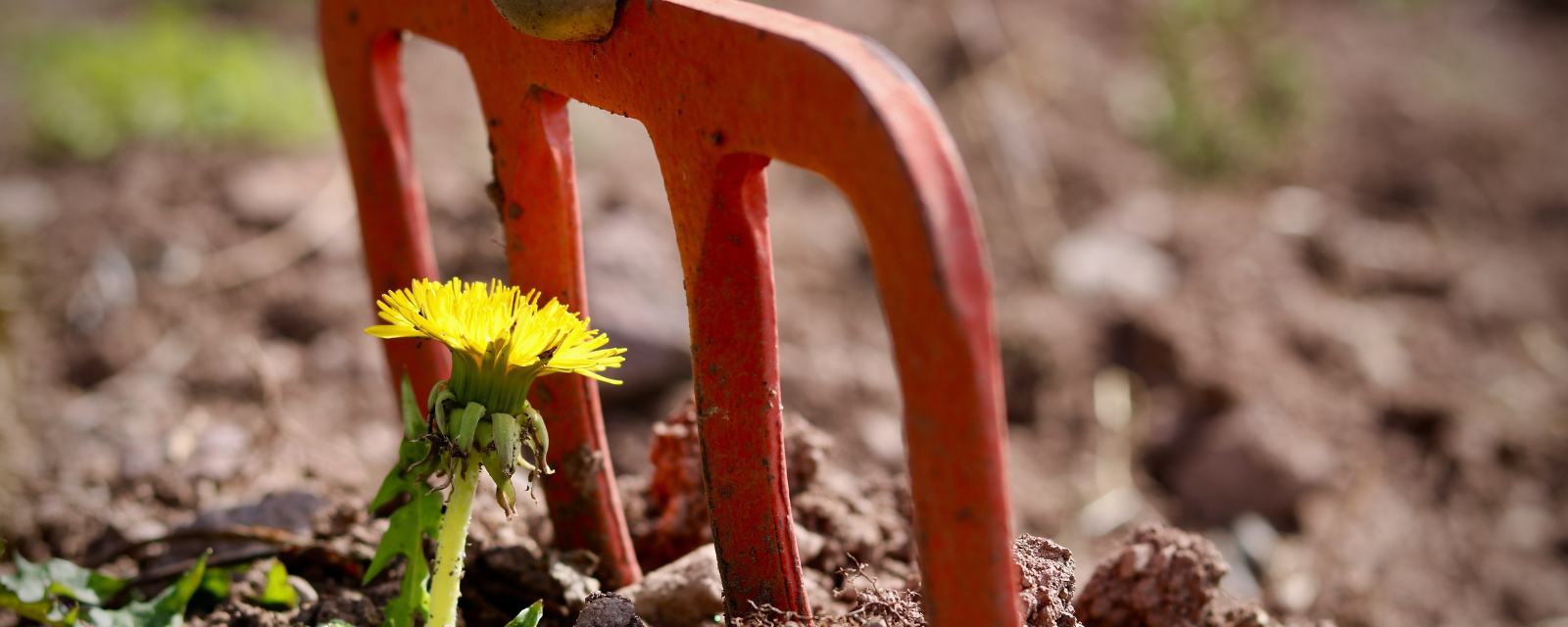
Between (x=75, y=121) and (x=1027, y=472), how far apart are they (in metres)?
3.98

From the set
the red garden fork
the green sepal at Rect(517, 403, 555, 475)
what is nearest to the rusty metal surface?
the red garden fork

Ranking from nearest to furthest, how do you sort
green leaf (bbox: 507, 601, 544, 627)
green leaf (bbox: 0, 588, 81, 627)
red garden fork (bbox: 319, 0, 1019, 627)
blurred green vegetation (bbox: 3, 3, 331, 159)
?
red garden fork (bbox: 319, 0, 1019, 627)
green leaf (bbox: 507, 601, 544, 627)
green leaf (bbox: 0, 588, 81, 627)
blurred green vegetation (bbox: 3, 3, 331, 159)

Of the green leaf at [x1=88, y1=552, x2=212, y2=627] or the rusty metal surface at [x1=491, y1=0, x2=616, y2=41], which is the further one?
the green leaf at [x1=88, y1=552, x2=212, y2=627]

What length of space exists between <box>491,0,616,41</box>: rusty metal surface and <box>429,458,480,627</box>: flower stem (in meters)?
0.48

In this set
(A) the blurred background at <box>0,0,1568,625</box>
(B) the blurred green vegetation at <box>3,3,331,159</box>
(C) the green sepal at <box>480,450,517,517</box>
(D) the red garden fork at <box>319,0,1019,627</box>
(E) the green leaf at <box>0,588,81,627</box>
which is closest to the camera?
(D) the red garden fork at <box>319,0,1019,627</box>

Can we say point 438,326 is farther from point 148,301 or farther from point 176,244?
point 176,244

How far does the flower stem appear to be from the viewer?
117cm

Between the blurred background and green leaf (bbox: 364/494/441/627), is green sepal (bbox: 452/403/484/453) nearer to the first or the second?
green leaf (bbox: 364/494/441/627)

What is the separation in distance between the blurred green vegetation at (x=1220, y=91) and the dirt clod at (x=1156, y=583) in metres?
3.21

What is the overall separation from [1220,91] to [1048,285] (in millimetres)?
1643

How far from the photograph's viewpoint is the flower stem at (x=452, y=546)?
3.85 feet

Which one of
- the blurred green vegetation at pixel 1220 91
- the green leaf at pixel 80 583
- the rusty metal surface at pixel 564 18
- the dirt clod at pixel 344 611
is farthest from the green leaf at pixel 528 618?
the blurred green vegetation at pixel 1220 91

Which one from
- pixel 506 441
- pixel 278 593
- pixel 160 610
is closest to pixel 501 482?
pixel 506 441

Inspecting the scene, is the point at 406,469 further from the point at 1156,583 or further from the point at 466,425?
the point at 1156,583
